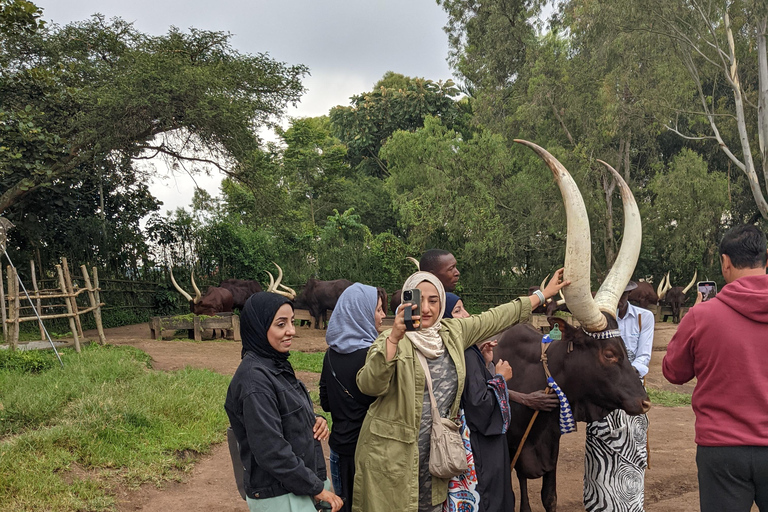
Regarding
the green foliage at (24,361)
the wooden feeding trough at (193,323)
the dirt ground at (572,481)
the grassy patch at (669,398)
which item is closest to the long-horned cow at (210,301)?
the wooden feeding trough at (193,323)

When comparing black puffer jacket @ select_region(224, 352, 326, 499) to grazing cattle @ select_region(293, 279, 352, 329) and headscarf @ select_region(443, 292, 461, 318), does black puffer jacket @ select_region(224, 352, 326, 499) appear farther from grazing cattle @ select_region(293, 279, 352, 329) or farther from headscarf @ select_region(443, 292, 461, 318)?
grazing cattle @ select_region(293, 279, 352, 329)

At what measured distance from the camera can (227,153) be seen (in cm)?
1254

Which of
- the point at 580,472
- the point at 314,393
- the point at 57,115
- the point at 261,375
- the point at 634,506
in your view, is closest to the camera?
the point at 261,375

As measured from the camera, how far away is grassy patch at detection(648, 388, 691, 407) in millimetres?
8206

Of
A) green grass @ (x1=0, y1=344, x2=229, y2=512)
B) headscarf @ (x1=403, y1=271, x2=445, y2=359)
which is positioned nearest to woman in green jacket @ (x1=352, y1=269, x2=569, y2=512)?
headscarf @ (x1=403, y1=271, x2=445, y2=359)

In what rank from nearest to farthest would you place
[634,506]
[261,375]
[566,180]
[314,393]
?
[261,375] → [566,180] → [634,506] → [314,393]

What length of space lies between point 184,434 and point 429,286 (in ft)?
12.0

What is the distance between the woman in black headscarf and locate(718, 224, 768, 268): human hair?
1.90m

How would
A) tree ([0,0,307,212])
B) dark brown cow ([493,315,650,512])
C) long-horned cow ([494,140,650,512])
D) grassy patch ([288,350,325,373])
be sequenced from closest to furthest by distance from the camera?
long-horned cow ([494,140,650,512])
dark brown cow ([493,315,650,512])
grassy patch ([288,350,325,373])
tree ([0,0,307,212])

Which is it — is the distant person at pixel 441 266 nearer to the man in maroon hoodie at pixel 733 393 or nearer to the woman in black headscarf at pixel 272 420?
the woman in black headscarf at pixel 272 420

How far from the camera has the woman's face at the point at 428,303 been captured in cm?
273

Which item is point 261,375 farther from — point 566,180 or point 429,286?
point 566,180

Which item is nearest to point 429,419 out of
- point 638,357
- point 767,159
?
point 638,357

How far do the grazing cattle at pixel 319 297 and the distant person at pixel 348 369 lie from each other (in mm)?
11450
